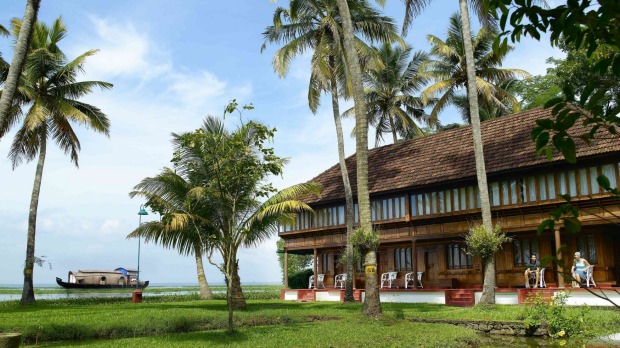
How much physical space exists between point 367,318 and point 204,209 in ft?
25.5

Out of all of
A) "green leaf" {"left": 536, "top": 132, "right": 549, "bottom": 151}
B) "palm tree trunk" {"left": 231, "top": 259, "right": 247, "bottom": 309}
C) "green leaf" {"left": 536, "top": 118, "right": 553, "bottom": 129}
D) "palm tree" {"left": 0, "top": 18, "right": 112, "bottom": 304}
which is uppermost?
"palm tree" {"left": 0, "top": 18, "right": 112, "bottom": 304}

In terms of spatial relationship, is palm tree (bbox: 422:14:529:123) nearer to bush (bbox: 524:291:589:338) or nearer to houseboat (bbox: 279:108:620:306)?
houseboat (bbox: 279:108:620:306)

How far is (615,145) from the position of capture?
62.2 ft

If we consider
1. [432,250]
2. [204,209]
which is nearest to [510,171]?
[432,250]

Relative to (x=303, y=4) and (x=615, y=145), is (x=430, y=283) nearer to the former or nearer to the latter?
(x=615, y=145)

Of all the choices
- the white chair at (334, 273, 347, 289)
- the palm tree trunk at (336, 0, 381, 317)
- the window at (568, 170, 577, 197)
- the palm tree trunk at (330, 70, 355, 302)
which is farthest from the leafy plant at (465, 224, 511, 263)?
the white chair at (334, 273, 347, 289)

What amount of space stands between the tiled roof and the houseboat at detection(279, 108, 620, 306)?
5cm

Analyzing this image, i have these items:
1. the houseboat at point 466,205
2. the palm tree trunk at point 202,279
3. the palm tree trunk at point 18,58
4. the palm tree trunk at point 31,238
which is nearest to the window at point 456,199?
the houseboat at point 466,205

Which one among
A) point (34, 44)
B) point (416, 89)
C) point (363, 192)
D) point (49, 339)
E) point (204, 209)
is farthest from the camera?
point (416, 89)

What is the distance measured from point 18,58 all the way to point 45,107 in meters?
14.1

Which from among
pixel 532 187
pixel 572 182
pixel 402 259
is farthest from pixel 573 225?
pixel 402 259

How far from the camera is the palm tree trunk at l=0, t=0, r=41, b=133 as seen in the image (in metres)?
11.4

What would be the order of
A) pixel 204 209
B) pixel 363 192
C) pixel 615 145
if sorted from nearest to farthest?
pixel 363 192 → pixel 615 145 → pixel 204 209

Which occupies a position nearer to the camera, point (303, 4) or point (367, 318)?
point (367, 318)
